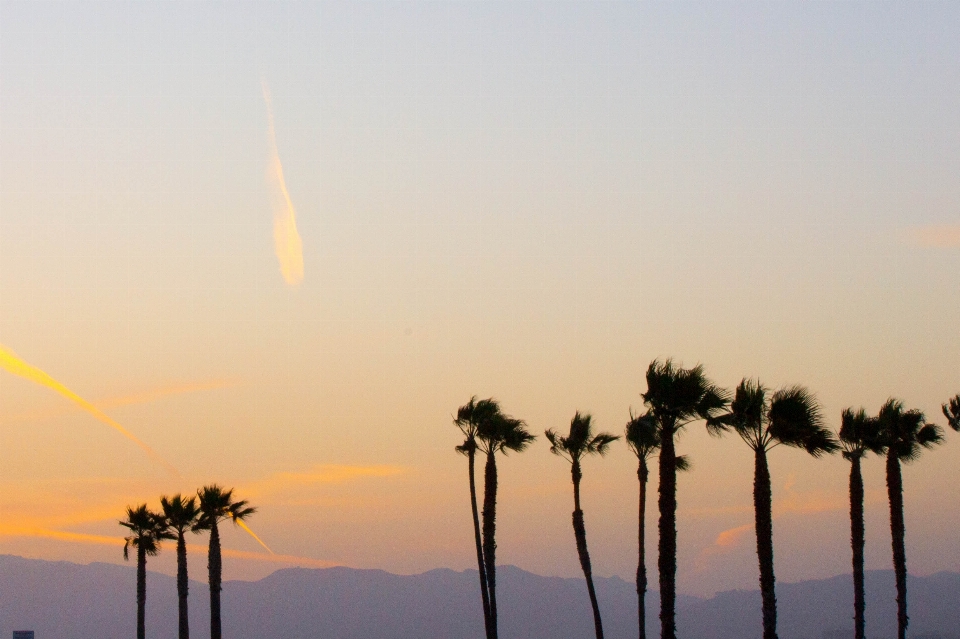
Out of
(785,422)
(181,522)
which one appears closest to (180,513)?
(181,522)

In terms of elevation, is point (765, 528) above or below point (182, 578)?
above

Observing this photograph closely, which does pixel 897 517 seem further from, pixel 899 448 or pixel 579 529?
pixel 579 529

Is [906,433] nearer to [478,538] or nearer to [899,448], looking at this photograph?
[899,448]

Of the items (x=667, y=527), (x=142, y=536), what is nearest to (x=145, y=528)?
(x=142, y=536)

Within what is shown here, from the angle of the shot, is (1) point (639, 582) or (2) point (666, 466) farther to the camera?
(1) point (639, 582)

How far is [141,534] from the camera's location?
75125mm

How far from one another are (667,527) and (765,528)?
363cm

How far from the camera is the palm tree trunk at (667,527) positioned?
151 feet

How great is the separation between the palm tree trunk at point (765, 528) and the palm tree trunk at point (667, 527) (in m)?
3.07

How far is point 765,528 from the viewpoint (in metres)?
46.1

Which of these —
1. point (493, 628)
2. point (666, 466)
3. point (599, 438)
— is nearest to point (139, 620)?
point (493, 628)

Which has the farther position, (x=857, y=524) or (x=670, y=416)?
(x=857, y=524)

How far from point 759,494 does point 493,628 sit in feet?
88.9

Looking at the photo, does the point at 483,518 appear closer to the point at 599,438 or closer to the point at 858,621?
the point at 599,438
